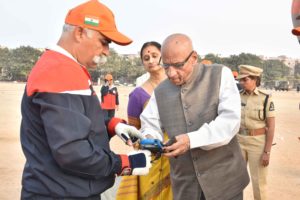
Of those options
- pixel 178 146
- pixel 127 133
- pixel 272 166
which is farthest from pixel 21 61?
pixel 178 146

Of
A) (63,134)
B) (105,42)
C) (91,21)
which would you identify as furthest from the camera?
(105,42)

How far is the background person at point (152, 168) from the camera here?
12.5ft

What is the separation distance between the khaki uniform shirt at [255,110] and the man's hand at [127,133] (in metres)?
2.80

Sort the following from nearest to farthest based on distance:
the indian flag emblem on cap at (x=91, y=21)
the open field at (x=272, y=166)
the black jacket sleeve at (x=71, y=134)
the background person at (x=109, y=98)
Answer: the black jacket sleeve at (x=71, y=134)
the indian flag emblem on cap at (x=91, y=21)
the open field at (x=272, y=166)
the background person at (x=109, y=98)

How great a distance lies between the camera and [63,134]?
209 centimetres

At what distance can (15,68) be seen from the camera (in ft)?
276

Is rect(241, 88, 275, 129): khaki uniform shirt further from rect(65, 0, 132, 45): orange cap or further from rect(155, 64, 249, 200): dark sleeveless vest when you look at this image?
rect(65, 0, 132, 45): orange cap

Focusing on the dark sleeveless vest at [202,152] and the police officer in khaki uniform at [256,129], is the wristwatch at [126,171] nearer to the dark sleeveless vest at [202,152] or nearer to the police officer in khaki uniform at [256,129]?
the dark sleeveless vest at [202,152]

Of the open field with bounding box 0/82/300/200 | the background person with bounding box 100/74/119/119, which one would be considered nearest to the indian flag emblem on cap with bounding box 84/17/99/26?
the open field with bounding box 0/82/300/200

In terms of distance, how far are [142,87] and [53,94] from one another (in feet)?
6.91

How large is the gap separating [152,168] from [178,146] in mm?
1147

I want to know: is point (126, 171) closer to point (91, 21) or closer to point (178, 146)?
point (178, 146)

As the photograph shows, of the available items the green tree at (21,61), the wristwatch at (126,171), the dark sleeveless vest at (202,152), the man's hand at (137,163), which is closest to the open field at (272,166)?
the dark sleeveless vest at (202,152)

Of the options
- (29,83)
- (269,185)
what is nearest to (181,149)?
(29,83)
